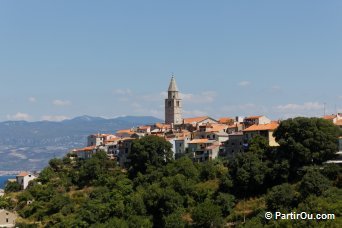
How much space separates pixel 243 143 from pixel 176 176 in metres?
12.3

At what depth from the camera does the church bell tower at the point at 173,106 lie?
97438mm

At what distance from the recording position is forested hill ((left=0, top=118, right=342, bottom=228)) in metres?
47.2

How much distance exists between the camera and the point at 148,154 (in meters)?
65.5

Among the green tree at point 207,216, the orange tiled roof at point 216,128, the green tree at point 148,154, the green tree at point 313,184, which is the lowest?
the green tree at point 207,216

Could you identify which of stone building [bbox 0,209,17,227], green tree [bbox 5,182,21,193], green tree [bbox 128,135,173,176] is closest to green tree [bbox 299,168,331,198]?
green tree [bbox 128,135,173,176]

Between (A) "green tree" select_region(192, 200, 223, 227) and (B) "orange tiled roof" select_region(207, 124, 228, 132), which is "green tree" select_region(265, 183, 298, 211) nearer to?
(A) "green tree" select_region(192, 200, 223, 227)

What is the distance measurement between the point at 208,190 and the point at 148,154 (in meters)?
11.5

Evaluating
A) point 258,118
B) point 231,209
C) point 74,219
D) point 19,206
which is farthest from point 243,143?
point 19,206

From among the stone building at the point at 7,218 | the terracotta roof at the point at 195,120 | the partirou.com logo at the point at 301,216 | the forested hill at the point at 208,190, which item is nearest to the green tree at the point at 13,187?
the forested hill at the point at 208,190

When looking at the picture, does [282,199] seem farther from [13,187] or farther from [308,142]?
[13,187]

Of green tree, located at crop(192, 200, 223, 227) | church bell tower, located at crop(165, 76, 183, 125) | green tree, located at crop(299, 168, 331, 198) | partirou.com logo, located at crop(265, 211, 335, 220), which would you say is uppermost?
church bell tower, located at crop(165, 76, 183, 125)

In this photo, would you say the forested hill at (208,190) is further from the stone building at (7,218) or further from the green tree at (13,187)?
the green tree at (13,187)

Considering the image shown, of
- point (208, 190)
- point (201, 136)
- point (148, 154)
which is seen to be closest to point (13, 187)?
point (148, 154)

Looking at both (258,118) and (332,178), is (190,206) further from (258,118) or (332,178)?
(258,118)
